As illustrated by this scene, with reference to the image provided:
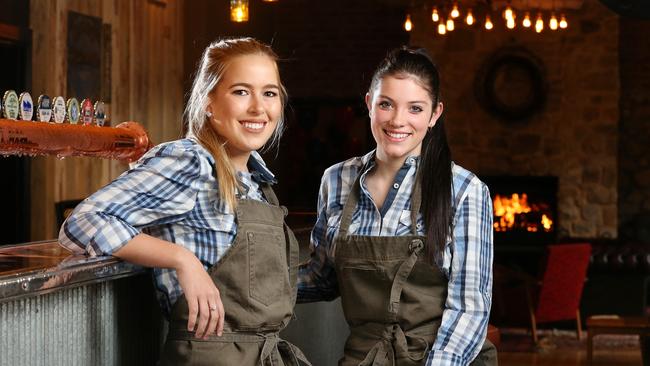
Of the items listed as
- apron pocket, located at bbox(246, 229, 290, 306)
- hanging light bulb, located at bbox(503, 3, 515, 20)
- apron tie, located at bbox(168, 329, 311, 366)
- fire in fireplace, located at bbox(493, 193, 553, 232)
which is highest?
hanging light bulb, located at bbox(503, 3, 515, 20)

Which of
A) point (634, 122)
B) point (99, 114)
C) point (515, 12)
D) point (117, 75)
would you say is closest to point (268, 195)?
point (99, 114)

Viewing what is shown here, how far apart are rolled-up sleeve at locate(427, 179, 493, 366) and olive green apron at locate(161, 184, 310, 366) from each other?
0.45 m

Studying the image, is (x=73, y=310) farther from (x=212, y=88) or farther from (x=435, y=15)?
(x=435, y=15)

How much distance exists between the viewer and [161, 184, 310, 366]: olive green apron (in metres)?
2.21

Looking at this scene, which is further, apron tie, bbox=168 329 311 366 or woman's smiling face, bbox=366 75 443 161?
woman's smiling face, bbox=366 75 443 161

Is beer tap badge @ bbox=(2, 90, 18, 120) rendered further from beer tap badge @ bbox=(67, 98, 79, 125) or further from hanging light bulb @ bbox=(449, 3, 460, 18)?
hanging light bulb @ bbox=(449, 3, 460, 18)

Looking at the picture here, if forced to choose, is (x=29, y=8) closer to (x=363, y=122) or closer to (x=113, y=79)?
(x=113, y=79)

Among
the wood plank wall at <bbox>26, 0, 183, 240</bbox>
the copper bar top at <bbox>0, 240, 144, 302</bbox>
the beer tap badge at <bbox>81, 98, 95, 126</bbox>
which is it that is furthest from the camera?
the wood plank wall at <bbox>26, 0, 183, 240</bbox>

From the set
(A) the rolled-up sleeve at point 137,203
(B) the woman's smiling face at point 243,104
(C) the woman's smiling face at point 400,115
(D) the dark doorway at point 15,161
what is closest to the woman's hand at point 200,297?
(A) the rolled-up sleeve at point 137,203

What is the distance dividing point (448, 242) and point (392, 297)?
7.5 inches

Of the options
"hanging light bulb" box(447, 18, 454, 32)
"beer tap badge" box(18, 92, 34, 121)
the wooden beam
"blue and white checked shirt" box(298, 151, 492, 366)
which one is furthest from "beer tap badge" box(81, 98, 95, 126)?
"hanging light bulb" box(447, 18, 454, 32)

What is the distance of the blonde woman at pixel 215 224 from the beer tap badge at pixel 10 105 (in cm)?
286

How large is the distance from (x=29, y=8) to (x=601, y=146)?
6.93 metres

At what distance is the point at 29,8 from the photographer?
828cm
